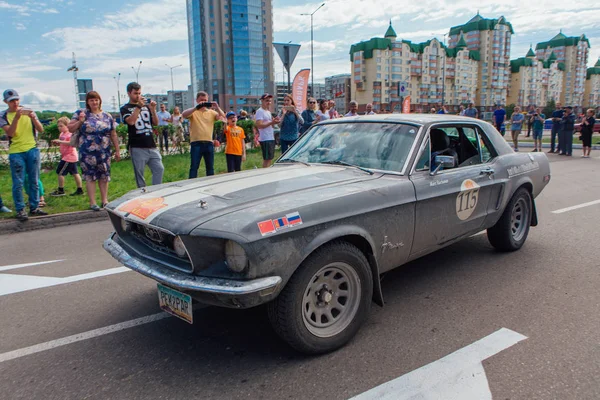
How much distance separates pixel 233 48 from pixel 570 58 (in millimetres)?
93179

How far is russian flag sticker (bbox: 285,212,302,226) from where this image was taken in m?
2.62

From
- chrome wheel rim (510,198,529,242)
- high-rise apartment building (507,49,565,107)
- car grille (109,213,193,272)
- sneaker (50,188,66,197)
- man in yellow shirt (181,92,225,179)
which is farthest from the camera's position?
high-rise apartment building (507,49,565,107)

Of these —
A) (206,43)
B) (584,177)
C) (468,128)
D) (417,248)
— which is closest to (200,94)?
(468,128)

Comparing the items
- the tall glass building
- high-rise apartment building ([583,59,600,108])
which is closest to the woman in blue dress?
the tall glass building

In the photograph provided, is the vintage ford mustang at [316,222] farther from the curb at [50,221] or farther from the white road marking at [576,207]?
the curb at [50,221]

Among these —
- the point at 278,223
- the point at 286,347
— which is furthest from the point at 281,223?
the point at 286,347

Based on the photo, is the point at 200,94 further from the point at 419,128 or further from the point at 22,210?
the point at 419,128

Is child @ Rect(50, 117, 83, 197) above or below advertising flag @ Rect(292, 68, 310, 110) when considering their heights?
below

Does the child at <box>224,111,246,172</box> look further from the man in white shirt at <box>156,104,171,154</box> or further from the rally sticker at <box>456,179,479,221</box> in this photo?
the man in white shirt at <box>156,104,171,154</box>

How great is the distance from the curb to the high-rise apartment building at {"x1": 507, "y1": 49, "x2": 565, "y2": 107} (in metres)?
122

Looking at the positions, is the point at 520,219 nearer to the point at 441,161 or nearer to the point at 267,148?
the point at 441,161

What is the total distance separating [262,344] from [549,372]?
1841 mm

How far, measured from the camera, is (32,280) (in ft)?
14.6

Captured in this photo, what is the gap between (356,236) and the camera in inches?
119
